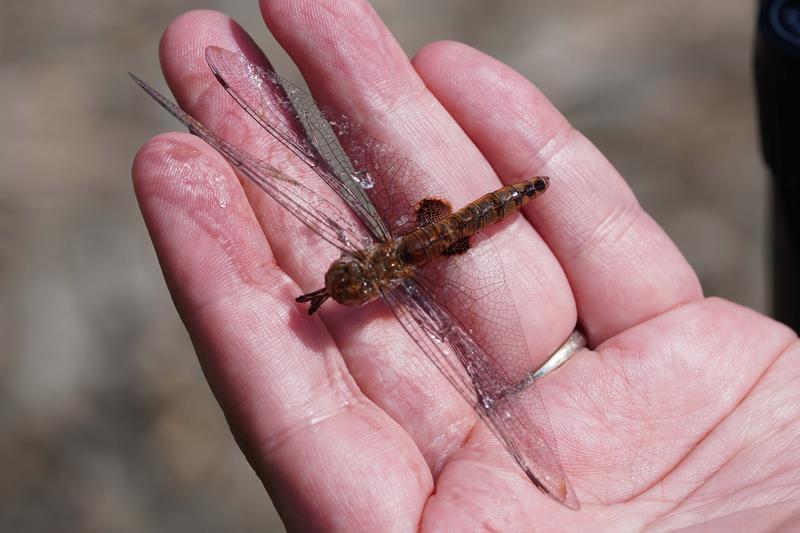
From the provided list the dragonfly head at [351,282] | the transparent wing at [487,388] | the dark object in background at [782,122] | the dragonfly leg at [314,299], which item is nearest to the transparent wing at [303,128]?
the dragonfly head at [351,282]

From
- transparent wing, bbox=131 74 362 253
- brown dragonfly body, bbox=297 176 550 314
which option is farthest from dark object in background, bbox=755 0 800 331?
transparent wing, bbox=131 74 362 253

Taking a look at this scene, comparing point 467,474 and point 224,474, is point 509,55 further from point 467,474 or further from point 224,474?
point 467,474

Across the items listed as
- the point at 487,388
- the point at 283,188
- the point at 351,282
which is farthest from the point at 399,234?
the point at 487,388

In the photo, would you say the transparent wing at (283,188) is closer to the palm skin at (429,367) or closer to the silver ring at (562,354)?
the palm skin at (429,367)

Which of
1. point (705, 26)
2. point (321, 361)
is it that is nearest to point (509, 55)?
point (705, 26)

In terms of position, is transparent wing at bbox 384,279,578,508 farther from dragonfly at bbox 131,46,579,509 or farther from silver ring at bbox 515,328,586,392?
silver ring at bbox 515,328,586,392

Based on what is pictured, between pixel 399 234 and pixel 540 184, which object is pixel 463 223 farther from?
pixel 540 184
